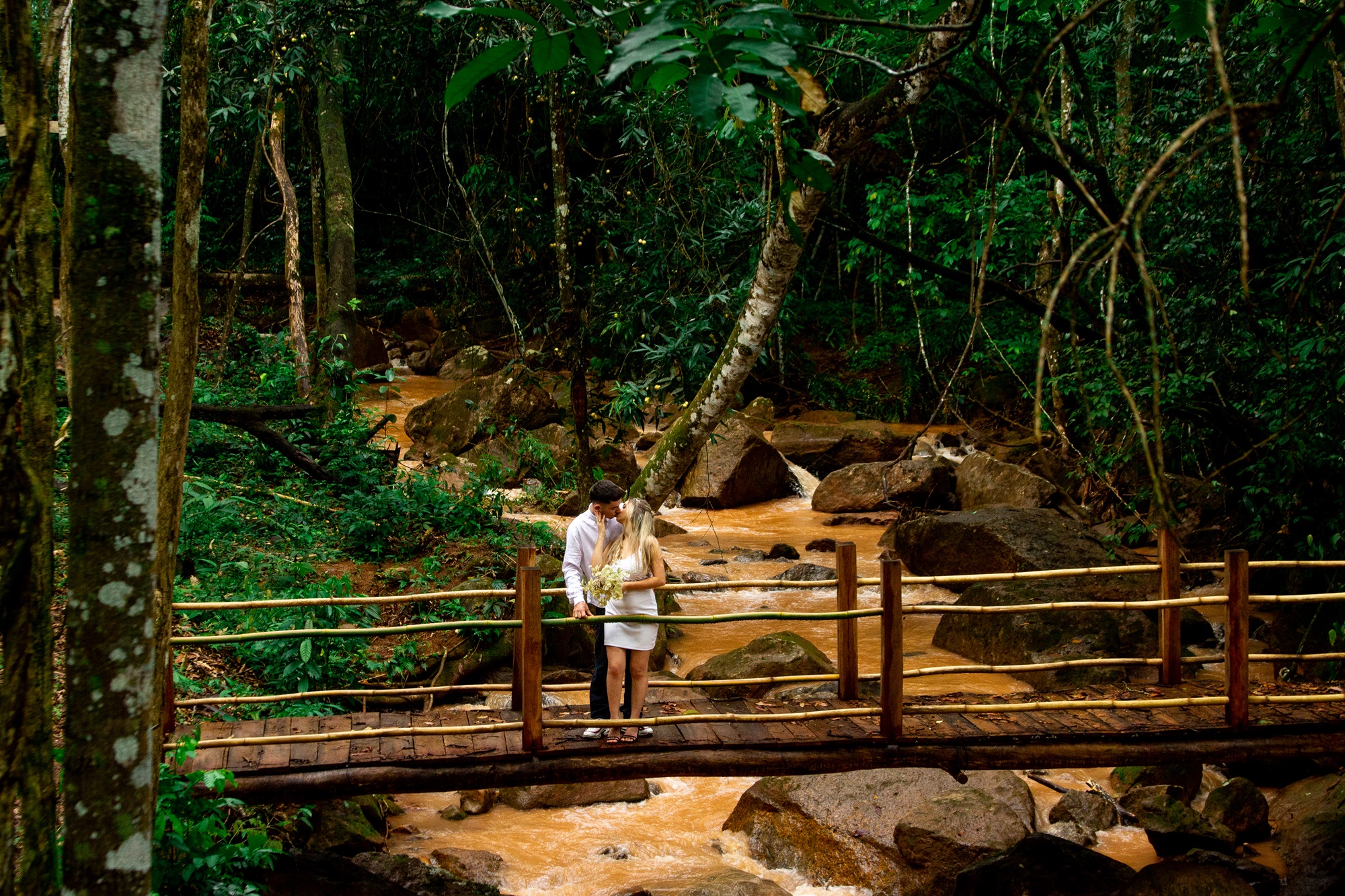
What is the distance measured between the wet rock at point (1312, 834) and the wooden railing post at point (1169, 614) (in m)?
1.45

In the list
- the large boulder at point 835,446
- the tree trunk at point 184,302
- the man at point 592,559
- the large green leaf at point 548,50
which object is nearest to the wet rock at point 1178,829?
the man at point 592,559

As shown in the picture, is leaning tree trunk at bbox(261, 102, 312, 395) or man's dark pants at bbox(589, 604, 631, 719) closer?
man's dark pants at bbox(589, 604, 631, 719)

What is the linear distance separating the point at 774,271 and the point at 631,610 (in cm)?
283

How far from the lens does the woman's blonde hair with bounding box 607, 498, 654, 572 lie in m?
4.93

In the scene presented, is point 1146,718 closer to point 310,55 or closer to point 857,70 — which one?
point 310,55

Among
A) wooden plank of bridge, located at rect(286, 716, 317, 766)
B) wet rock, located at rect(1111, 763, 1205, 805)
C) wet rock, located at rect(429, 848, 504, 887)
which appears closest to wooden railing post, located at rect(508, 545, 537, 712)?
wooden plank of bridge, located at rect(286, 716, 317, 766)

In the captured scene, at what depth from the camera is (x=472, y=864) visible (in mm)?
5852

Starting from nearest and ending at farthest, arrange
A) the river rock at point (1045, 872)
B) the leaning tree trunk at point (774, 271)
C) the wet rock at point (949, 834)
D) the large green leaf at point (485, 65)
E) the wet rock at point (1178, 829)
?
the large green leaf at point (485, 65), the river rock at point (1045, 872), the wet rock at point (949, 834), the wet rock at point (1178, 829), the leaning tree trunk at point (774, 271)

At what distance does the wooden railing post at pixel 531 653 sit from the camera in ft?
15.3

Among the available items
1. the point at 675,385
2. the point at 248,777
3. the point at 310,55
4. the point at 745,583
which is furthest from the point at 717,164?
the point at 248,777

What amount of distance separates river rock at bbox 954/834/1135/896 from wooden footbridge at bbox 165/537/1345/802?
0.92 m

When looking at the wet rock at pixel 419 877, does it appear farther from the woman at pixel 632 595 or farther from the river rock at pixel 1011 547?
the river rock at pixel 1011 547

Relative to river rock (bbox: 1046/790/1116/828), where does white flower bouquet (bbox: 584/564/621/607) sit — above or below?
above

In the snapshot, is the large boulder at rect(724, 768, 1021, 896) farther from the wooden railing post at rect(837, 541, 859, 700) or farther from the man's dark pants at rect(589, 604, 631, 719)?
the man's dark pants at rect(589, 604, 631, 719)
